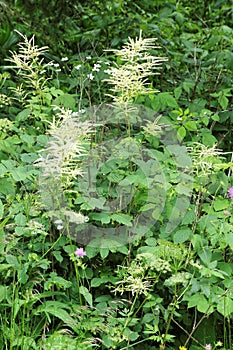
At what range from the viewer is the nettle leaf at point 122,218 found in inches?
98.1

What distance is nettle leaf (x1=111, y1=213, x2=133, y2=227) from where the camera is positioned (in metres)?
2.49

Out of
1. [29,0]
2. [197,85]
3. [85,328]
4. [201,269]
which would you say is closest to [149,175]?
[201,269]

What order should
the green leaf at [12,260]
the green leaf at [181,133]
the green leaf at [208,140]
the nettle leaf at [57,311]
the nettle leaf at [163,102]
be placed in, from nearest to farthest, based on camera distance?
the nettle leaf at [57,311], the green leaf at [12,260], the green leaf at [181,133], the green leaf at [208,140], the nettle leaf at [163,102]

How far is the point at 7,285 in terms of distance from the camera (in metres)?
2.58

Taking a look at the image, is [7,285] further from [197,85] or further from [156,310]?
[197,85]

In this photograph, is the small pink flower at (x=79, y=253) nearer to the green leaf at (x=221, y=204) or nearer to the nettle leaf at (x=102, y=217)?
the nettle leaf at (x=102, y=217)

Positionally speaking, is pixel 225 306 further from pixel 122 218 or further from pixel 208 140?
pixel 208 140

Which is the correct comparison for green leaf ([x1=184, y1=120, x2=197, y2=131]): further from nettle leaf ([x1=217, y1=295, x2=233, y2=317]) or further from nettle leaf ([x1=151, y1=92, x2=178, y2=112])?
nettle leaf ([x1=217, y1=295, x2=233, y2=317])

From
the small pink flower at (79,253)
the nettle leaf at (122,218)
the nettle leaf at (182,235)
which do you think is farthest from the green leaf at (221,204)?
the small pink flower at (79,253)

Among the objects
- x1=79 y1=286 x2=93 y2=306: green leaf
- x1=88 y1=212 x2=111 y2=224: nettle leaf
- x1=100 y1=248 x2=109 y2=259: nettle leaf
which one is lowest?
x1=79 y1=286 x2=93 y2=306: green leaf

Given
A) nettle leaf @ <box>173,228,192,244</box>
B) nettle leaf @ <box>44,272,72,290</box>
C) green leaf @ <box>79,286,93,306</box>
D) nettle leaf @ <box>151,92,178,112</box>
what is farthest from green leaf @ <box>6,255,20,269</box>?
nettle leaf @ <box>151,92,178,112</box>

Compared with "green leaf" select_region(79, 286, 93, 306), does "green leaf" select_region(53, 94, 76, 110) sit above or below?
above

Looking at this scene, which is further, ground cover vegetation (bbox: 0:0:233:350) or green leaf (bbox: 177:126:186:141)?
green leaf (bbox: 177:126:186:141)

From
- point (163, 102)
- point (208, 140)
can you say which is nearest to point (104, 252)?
point (208, 140)
